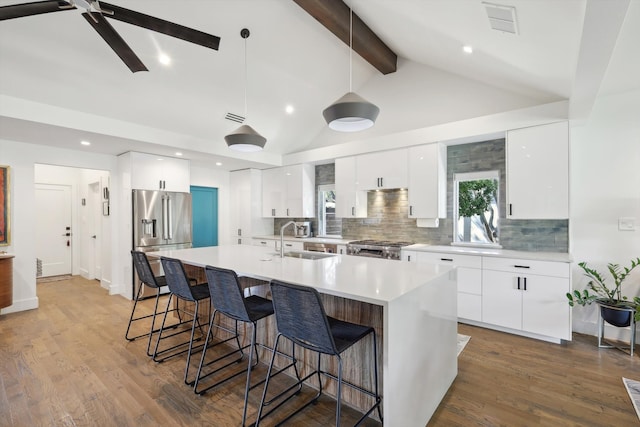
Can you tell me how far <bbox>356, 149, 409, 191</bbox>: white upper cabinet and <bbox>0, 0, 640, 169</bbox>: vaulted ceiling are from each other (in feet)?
1.68

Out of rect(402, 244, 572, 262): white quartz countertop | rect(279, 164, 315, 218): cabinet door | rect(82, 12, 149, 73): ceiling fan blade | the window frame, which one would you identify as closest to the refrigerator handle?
rect(279, 164, 315, 218): cabinet door

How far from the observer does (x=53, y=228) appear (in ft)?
21.5

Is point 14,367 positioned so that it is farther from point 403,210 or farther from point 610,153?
point 610,153

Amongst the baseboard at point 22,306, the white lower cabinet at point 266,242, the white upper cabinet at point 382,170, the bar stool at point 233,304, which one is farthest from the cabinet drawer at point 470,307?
the baseboard at point 22,306

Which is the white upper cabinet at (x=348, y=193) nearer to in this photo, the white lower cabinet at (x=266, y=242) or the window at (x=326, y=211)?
the window at (x=326, y=211)

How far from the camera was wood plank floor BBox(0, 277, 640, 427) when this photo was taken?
6.78 feet

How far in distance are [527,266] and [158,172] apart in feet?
17.7

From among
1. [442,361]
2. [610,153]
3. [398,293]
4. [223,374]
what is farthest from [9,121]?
[610,153]

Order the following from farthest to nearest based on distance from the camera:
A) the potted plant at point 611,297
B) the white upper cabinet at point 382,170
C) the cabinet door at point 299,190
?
the cabinet door at point 299,190, the white upper cabinet at point 382,170, the potted plant at point 611,297

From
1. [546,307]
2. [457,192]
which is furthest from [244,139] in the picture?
[546,307]

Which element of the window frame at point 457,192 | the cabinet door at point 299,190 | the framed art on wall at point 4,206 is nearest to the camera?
the window frame at point 457,192

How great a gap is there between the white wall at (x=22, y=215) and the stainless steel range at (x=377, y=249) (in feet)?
15.2

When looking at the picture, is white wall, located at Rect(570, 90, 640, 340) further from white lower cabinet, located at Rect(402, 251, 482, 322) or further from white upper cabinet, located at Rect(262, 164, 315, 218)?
white upper cabinet, located at Rect(262, 164, 315, 218)

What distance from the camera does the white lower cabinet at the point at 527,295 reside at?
312 centimetres
